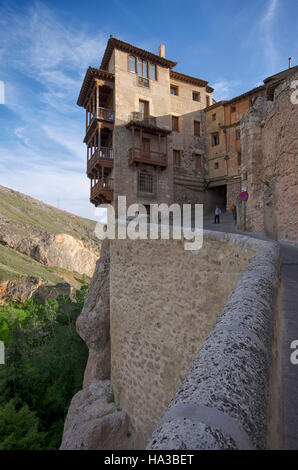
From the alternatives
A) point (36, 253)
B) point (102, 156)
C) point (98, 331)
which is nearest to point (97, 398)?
point (98, 331)

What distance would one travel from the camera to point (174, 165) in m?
22.3

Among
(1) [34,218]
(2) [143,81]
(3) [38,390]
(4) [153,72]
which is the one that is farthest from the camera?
(1) [34,218]

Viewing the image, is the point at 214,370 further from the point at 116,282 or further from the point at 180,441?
the point at 116,282

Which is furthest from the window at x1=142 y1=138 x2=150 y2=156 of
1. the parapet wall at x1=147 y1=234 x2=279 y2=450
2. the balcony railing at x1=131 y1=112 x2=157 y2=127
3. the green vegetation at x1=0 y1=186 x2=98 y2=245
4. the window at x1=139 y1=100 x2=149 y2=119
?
the green vegetation at x1=0 y1=186 x2=98 y2=245

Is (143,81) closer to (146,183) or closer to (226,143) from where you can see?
(146,183)

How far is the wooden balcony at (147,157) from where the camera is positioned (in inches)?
732

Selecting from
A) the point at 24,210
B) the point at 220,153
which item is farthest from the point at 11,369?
the point at 24,210

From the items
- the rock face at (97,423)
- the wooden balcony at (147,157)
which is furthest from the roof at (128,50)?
the rock face at (97,423)

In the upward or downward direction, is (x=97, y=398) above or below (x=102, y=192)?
below

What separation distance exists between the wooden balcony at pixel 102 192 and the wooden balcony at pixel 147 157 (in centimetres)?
230

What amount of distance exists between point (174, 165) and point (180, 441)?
74.0 ft

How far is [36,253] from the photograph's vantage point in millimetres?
46906

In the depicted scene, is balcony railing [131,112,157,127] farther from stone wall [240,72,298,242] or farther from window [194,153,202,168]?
stone wall [240,72,298,242]

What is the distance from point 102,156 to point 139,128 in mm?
3494
